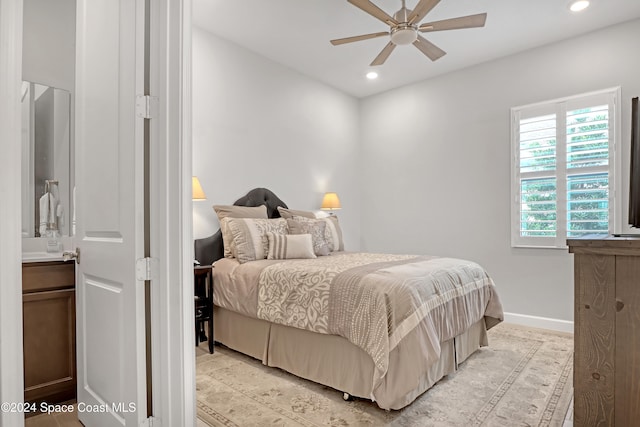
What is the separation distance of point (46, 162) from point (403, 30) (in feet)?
8.95

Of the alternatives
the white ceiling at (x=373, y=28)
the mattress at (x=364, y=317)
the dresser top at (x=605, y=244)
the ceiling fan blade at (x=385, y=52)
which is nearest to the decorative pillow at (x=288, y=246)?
the mattress at (x=364, y=317)

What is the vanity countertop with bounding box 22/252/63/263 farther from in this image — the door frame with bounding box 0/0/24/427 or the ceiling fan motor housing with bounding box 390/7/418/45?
the ceiling fan motor housing with bounding box 390/7/418/45

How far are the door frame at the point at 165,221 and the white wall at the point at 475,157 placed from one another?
367 centimetres

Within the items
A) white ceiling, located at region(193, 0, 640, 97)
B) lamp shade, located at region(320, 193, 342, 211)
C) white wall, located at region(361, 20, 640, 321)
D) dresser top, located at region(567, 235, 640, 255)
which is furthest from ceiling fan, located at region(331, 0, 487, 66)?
lamp shade, located at region(320, 193, 342, 211)

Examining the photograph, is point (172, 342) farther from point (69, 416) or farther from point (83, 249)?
point (69, 416)

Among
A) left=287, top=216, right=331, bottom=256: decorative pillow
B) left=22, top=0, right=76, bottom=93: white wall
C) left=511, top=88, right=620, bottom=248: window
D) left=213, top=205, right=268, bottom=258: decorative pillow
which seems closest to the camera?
left=22, top=0, right=76, bottom=93: white wall

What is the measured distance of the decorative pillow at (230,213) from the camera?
10.7ft

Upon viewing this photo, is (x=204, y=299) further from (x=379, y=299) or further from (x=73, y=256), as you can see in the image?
(x=379, y=299)

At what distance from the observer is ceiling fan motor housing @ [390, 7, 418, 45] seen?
2547mm

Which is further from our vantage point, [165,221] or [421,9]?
[421,9]

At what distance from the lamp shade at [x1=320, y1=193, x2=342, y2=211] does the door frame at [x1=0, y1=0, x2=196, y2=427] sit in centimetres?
314

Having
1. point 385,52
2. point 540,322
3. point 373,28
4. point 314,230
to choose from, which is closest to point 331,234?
point 314,230

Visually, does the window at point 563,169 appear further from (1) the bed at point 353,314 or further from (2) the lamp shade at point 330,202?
(2) the lamp shade at point 330,202

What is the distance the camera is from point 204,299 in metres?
3.08
